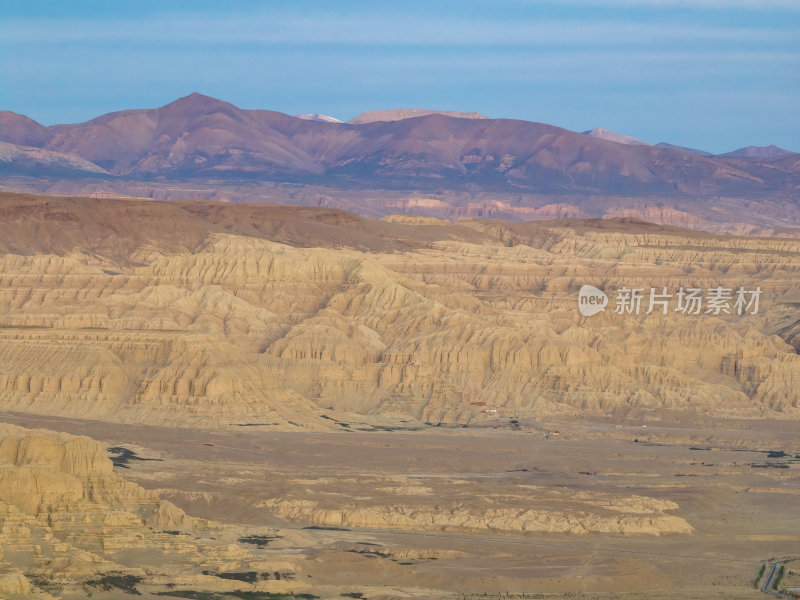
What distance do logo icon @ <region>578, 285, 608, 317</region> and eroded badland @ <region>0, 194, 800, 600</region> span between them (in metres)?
2.27

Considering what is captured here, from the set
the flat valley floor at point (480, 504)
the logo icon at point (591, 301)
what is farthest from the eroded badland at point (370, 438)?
the logo icon at point (591, 301)

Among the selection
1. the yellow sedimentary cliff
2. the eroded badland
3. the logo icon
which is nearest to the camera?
the eroded badland

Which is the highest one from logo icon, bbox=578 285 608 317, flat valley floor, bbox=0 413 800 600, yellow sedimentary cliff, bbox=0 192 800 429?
logo icon, bbox=578 285 608 317

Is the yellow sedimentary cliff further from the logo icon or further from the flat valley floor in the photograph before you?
the flat valley floor

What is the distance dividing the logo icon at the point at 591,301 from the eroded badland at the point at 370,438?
2271mm

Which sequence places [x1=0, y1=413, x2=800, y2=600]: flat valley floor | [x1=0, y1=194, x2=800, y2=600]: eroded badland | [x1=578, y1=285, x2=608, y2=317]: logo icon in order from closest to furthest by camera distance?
[x1=0, y1=194, x2=800, y2=600]: eroded badland < [x1=0, y1=413, x2=800, y2=600]: flat valley floor < [x1=578, y1=285, x2=608, y2=317]: logo icon

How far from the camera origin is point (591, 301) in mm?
173250

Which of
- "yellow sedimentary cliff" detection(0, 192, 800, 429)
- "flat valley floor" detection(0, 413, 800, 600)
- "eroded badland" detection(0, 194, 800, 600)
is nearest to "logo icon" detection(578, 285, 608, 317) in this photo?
"yellow sedimentary cliff" detection(0, 192, 800, 429)

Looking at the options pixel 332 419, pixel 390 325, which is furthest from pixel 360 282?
pixel 332 419

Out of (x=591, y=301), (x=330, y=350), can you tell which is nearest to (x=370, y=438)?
(x=330, y=350)

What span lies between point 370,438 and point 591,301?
235ft

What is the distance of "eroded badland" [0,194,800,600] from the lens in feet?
205

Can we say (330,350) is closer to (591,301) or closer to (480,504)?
(480,504)

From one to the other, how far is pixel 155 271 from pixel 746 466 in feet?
242
